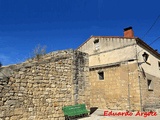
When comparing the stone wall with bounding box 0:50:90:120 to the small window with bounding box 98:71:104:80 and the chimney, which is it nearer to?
the small window with bounding box 98:71:104:80

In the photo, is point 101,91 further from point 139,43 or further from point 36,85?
point 36,85

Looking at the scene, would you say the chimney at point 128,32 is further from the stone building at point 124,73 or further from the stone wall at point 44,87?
the stone wall at point 44,87

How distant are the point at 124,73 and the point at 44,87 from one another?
8.99 metres

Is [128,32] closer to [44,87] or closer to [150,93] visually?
[150,93]

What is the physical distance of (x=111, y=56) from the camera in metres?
16.6

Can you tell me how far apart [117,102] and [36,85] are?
9.37 meters

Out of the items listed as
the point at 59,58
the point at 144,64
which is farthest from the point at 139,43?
the point at 59,58

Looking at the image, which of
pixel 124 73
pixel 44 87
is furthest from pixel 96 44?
pixel 44 87

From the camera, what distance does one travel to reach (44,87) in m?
7.70

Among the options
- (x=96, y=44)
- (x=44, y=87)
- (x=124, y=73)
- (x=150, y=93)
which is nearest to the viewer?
(x=44, y=87)

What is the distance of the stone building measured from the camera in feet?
48.5

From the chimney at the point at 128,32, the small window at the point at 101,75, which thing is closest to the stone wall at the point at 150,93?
the small window at the point at 101,75

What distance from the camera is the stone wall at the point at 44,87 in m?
6.63

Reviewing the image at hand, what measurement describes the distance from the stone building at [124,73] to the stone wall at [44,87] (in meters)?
6.33
